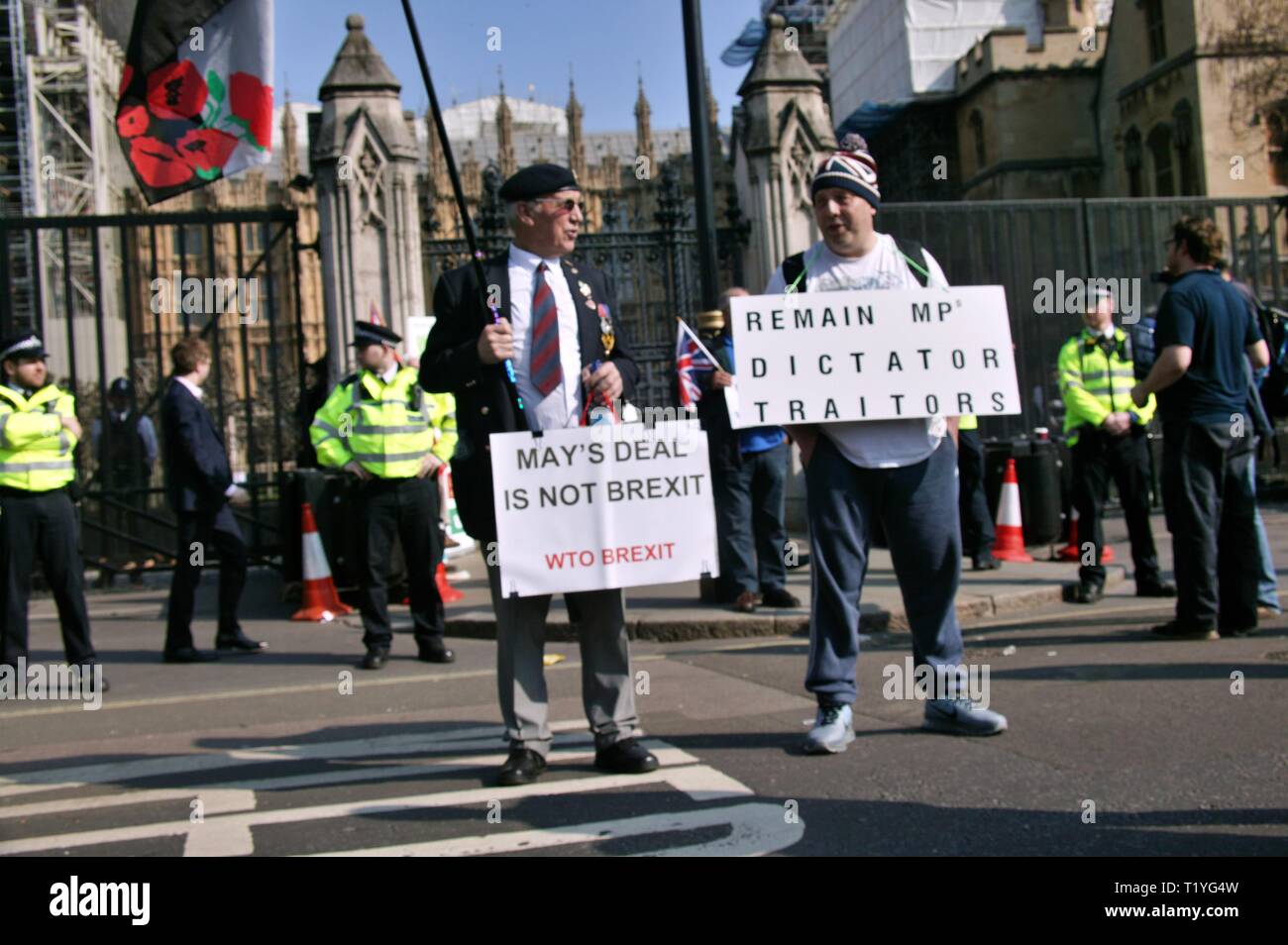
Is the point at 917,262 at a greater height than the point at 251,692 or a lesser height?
greater

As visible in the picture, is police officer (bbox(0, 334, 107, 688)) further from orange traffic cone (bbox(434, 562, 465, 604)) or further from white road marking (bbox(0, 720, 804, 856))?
orange traffic cone (bbox(434, 562, 465, 604))

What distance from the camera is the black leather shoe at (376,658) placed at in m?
8.05

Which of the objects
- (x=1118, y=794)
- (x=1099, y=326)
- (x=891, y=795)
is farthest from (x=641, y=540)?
(x=1099, y=326)

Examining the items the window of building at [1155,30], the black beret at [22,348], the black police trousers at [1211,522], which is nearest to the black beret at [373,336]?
the black beret at [22,348]

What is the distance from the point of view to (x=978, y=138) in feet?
161

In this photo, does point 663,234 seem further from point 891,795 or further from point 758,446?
point 891,795

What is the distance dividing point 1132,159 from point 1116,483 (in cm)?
3777

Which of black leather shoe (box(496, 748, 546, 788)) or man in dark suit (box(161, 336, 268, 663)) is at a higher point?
man in dark suit (box(161, 336, 268, 663))

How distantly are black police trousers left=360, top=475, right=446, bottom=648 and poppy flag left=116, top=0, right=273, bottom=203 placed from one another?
3.90 metres

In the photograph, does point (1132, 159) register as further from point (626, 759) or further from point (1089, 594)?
point (626, 759)

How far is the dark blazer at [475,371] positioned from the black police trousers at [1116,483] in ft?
15.8

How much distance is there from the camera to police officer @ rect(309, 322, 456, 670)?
26.7 ft
